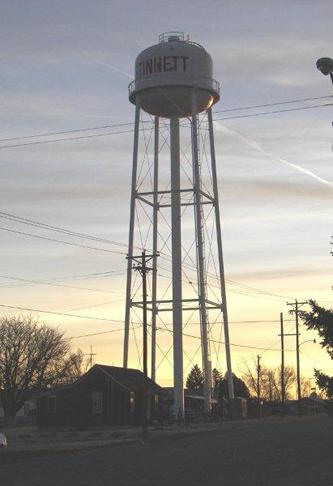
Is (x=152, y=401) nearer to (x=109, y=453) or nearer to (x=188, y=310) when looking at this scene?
(x=188, y=310)

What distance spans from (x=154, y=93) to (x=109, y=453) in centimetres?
2676

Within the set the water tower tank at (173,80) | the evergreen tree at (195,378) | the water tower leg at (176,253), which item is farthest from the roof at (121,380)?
the evergreen tree at (195,378)

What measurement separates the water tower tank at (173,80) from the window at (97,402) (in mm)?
20380

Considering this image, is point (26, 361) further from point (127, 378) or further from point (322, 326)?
point (322, 326)

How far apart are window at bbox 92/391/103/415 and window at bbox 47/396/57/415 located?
344cm

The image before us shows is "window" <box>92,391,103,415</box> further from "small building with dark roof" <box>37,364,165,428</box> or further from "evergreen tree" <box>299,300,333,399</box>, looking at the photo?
"evergreen tree" <box>299,300,333,399</box>

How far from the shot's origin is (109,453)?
35.6 m

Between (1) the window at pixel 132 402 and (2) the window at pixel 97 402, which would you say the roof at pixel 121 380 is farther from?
(2) the window at pixel 97 402

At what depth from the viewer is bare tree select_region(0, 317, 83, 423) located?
78812 millimetres

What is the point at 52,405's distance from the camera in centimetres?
6569

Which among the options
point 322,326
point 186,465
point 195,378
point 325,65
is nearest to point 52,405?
point 186,465

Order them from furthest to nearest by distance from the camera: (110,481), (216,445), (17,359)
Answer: (17,359) → (216,445) → (110,481)

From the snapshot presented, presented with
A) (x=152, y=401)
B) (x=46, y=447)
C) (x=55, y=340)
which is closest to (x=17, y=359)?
(x=55, y=340)

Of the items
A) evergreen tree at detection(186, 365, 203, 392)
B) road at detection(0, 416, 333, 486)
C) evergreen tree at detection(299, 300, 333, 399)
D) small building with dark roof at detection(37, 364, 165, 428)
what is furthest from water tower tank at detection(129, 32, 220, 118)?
evergreen tree at detection(186, 365, 203, 392)
